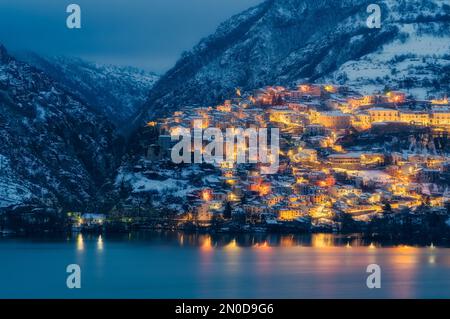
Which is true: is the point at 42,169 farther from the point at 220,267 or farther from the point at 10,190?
the point at 220,267

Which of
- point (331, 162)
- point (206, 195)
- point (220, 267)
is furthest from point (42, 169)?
point (220, 267)

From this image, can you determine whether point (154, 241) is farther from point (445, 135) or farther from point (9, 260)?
point (445, 135)

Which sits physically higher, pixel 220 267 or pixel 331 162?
pixel 331 162

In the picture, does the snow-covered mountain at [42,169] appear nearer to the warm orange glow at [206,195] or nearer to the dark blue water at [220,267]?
the warm orange glow at [206,195]

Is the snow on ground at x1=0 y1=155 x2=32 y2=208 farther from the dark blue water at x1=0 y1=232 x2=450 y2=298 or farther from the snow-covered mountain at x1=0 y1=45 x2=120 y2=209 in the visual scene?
the dark blue water at x1=0 y1=232 x2=450 y2=298
